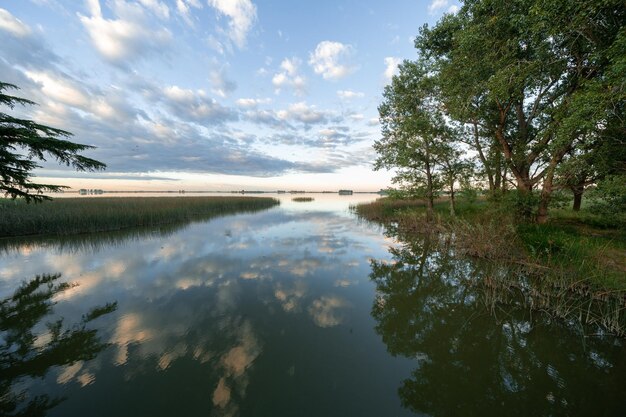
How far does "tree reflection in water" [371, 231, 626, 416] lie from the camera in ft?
12.4

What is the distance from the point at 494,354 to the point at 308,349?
12.7 ft

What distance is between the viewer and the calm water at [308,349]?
3746 millimetres

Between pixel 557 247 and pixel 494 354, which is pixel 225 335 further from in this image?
pixel 557 247

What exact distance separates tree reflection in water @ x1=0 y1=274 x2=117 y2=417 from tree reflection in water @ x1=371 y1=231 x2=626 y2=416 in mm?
5977

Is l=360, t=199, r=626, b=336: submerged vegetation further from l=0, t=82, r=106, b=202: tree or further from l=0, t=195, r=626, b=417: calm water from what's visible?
l=0, t=82, r=106, b=202: tree

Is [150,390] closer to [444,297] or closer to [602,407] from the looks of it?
[602,407]

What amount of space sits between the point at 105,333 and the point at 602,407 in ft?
31.3

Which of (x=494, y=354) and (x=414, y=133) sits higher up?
(x=414, y=133)

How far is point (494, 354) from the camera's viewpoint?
193 inches

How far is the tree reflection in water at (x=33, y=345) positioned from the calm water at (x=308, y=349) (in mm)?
49

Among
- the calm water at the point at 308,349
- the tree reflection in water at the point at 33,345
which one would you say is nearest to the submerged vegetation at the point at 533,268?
the calm water at the point at 308,349

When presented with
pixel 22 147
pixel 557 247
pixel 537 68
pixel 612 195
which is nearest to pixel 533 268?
pixel 557 247

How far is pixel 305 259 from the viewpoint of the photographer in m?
11.9

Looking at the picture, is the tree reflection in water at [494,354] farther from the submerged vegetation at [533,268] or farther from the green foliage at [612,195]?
the green foliage at [612,195]
